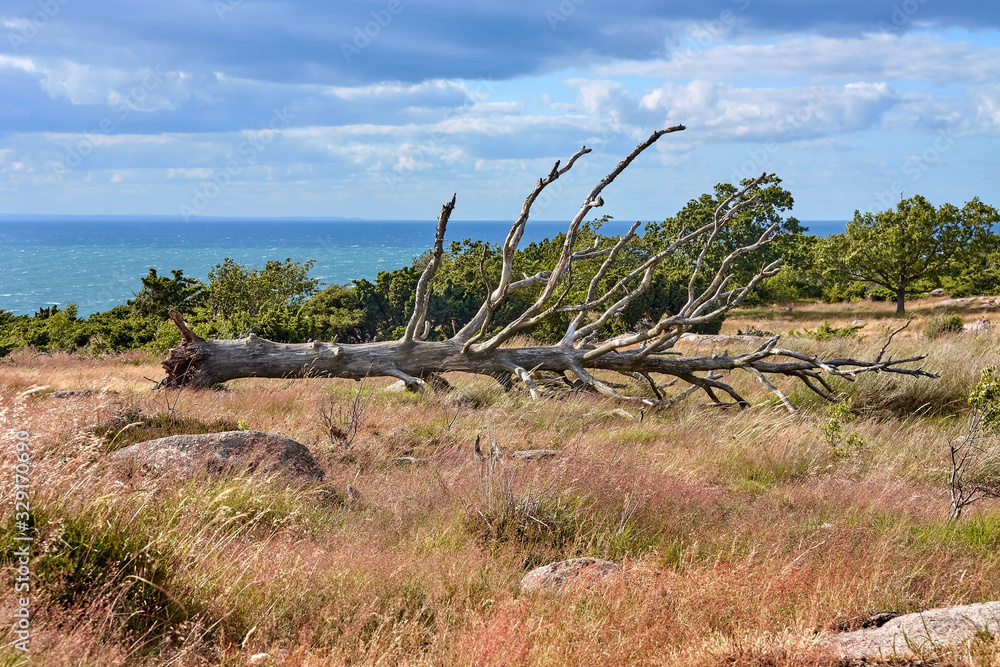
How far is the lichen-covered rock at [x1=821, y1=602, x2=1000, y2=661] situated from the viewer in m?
2.98

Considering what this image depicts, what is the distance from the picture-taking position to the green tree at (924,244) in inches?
1537

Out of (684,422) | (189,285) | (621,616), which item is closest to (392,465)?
(621,616)

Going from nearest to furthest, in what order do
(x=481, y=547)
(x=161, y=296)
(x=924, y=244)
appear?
(x=481, y=547), (x=161, y=296), (x=924, y=244)

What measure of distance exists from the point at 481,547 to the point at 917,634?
2413 millimetres

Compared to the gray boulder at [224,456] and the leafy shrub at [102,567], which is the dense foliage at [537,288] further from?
the leafy shrub at [102,567]

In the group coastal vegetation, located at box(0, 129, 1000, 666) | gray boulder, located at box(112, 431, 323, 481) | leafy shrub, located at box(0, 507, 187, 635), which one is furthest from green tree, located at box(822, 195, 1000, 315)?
leafy shrub, located at box(0, 507, 187, 635)

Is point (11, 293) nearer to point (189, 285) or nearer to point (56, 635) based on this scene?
point (189, 285)

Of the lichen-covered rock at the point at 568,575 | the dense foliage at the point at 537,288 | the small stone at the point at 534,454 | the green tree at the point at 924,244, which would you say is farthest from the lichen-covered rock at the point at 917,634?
the green tree at the point at 924,244

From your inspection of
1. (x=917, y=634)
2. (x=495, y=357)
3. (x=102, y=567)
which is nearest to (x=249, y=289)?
(x=495, y=357)

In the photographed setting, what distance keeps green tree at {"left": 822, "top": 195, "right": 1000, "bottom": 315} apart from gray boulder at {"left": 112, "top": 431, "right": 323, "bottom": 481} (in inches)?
1579

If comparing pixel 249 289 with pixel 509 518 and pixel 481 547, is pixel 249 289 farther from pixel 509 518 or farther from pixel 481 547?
pixel 481 547

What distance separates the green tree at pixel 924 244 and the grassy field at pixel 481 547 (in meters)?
35.9

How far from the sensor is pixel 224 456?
5516mm

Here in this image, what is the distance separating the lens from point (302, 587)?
3.58 m
